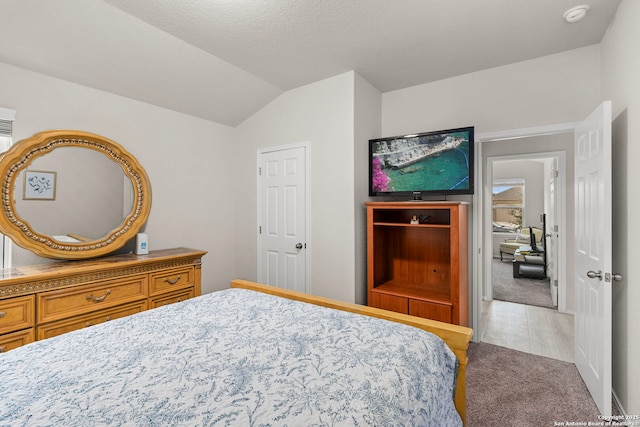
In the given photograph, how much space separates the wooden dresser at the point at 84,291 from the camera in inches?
76.5

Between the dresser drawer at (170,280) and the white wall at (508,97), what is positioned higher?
the white wall at (508,97)

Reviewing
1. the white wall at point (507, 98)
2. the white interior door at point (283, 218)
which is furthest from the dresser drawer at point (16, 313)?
the white wall at point (507, 98)

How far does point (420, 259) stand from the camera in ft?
Answer: 10.2

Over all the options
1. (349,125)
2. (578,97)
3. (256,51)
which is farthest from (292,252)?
(578,97)

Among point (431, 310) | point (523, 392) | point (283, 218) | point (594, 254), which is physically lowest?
point (523, 392)

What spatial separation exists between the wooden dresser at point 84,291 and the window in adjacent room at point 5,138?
0.22 meters

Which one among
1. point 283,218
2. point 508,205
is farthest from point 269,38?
point 508,205

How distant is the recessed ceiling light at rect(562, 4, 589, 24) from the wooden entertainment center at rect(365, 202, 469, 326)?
1.45 metres

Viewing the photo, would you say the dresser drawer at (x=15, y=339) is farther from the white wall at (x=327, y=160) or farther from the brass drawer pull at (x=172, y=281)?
the white wall at (x=327, y=160)

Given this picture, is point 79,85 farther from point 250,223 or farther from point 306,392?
point 306,392

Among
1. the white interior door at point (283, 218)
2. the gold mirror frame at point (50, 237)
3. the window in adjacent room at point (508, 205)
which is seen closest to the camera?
the gold mirror frame at point (50, 237)

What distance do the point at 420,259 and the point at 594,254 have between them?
1.37 metres

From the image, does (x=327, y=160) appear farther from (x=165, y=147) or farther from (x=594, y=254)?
(x=594, y=254)

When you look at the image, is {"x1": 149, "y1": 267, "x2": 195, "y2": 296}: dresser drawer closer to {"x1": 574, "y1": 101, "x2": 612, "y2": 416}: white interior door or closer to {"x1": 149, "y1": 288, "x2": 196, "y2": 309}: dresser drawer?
{"x1": 149, "y1": 288, "x2": 196, "y2": 309}: dresser drawer
